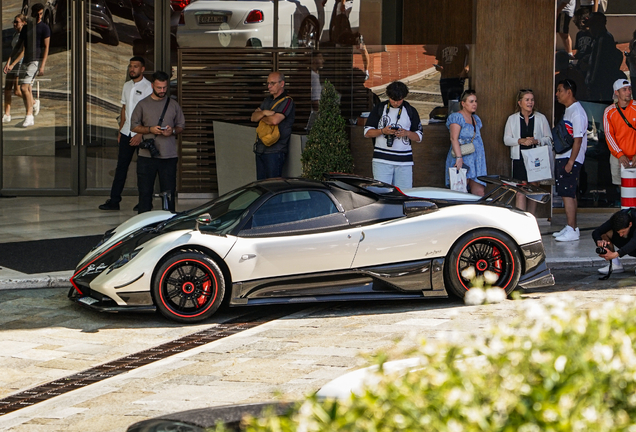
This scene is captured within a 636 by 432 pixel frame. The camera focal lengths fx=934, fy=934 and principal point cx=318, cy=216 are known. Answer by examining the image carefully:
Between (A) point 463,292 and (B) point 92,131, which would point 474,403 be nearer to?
(A) point 463,292

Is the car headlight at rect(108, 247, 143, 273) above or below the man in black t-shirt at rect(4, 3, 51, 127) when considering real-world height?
below

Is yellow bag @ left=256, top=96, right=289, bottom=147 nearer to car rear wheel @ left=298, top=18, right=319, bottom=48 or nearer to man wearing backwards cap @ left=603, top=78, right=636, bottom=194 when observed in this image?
car rear wheel @ left=298, top=18, right=319, bottom=48

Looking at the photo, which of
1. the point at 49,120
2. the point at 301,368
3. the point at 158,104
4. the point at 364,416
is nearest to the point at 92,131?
the point at 49,120

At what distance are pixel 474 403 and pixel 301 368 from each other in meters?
3.90

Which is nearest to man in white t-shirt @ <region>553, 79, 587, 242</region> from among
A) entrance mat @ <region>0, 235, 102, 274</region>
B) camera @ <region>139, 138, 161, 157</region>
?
camera @ <region>139, 138, 161, 157</region>

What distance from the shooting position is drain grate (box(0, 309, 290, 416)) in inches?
221

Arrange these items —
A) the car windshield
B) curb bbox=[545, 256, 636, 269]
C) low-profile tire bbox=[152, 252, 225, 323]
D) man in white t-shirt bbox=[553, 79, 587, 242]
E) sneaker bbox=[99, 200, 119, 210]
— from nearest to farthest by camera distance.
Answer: low-profile tire bbox=[152, 252, 225, 323], the car windshield, curb bbox=[545, 256, 636, 269], man in white t-shirt bbox=[553, 79, 587, 242], sneaker bbox=[99, 200, 119, 210]

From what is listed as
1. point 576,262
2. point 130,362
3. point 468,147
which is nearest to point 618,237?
point 576,262

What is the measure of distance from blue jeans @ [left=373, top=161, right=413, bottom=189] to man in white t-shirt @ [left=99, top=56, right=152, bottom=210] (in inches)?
147

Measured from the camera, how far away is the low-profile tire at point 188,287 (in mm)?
7383

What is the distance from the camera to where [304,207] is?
25.6 ft

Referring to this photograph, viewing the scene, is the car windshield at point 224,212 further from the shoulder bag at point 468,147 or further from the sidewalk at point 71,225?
the shoulder bag at point 468,147

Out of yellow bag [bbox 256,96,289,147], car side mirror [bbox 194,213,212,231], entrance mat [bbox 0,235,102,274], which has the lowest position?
entrance mat [bbox 0,235,102,274]

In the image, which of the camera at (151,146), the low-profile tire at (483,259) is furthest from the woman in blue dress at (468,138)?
the camera at (151,146)
